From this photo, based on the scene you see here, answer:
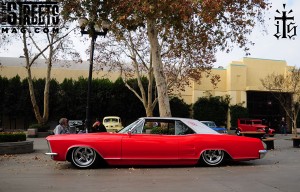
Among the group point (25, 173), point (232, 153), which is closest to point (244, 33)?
point (232, 153)

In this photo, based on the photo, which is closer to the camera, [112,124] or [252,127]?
[112,124]

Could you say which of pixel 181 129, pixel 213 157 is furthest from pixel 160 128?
pixel 213 157

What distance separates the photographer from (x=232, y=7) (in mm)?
15352

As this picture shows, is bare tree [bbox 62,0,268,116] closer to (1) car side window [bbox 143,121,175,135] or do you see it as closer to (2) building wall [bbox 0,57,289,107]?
(1) car side window [bbox 143,121,175,135]

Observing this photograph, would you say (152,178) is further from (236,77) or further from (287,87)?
(236,77)

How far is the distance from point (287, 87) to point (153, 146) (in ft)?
110

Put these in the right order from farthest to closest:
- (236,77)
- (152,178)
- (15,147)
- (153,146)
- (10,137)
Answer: (236,77), (10,137), (15,147), (153,146), (152,178)

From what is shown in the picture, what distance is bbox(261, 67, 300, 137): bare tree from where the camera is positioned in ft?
121

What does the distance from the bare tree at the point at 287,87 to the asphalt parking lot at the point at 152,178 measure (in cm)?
2801

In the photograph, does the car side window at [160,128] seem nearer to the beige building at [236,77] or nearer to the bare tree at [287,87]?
the bare tree at [287,87]

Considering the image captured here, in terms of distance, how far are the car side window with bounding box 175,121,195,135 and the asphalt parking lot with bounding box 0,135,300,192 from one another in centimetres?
93

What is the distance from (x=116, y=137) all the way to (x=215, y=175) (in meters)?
2.66

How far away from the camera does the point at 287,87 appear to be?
39.6m

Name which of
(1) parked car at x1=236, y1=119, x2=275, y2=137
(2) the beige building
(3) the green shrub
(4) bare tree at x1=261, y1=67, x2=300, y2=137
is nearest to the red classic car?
(3) the green shrub
